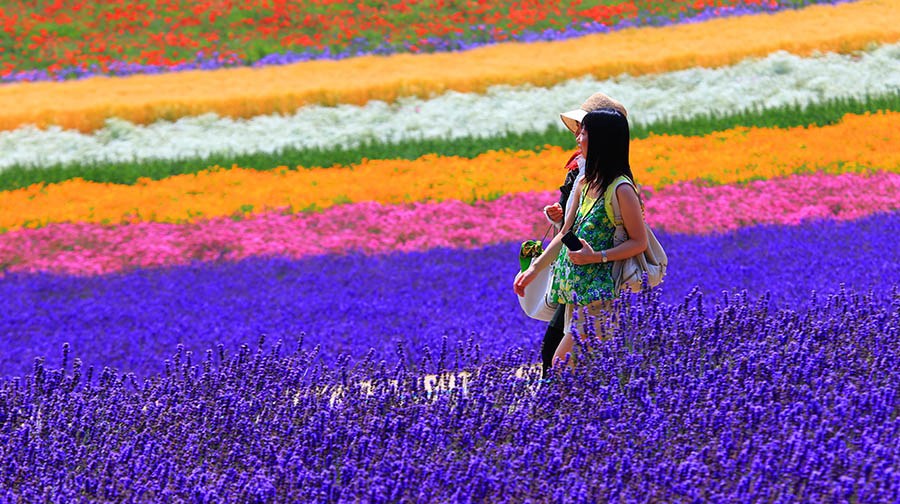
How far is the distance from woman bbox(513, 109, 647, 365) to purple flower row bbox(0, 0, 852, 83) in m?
11.7

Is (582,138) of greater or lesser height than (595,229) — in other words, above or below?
above

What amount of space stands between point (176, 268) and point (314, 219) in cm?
140

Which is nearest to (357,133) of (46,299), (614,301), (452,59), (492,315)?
(452,59)

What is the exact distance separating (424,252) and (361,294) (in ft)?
3.94

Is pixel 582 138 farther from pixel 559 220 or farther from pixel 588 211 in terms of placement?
pixel 559 220

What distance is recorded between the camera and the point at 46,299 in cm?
847

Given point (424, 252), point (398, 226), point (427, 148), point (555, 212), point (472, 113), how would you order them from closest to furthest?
1. point (555, 212)
2. point (424, 252)
3. point (398, 226)
4. point (427, 148)
5. point (472, 113)

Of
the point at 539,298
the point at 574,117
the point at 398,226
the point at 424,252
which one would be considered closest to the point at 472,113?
the point at 398,226

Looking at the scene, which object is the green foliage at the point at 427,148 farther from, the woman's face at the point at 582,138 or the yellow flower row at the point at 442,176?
the woman's face at the point at 582,138

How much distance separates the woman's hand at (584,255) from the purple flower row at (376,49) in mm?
11894

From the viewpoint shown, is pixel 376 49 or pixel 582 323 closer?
pixel 582 323

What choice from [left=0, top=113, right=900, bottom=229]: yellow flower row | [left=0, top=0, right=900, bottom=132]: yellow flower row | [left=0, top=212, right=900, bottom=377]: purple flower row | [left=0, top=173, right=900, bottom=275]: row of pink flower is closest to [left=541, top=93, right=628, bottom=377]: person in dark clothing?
[left=0, top=212, right=900, bottom=377]: purple flower row

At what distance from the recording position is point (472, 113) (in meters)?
13.7

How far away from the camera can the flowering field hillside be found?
12.6 ft
